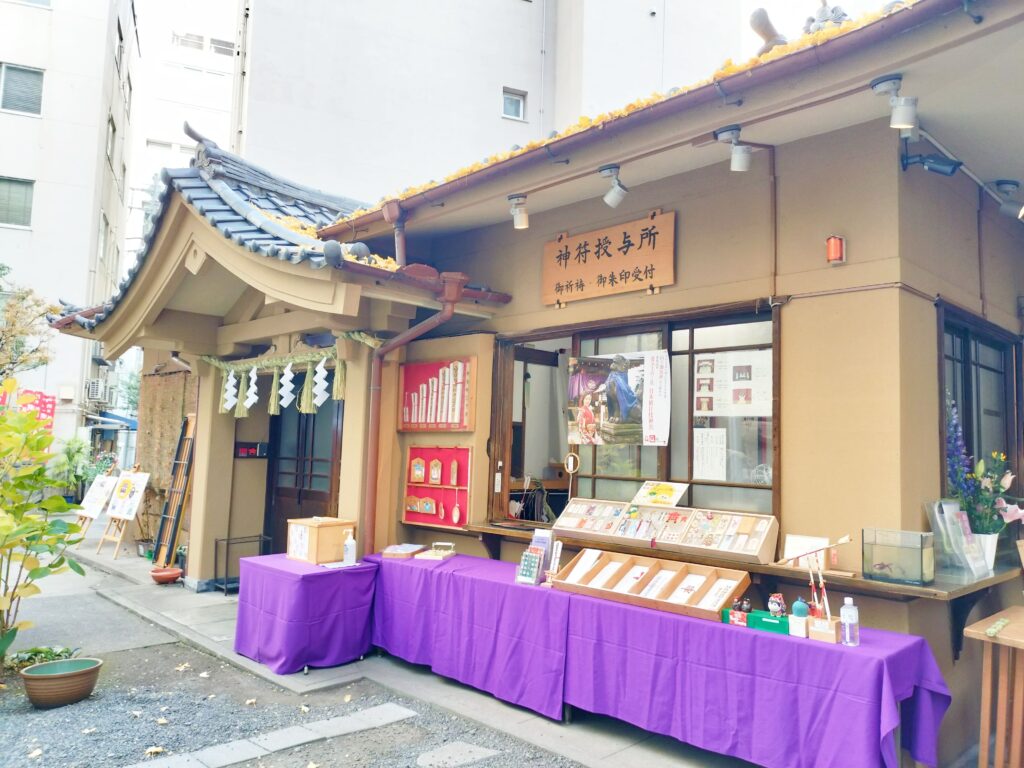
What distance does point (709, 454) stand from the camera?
5.57 meters

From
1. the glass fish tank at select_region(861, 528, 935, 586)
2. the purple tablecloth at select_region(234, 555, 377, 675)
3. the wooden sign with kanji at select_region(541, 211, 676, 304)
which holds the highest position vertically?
the wooden sign with kanji at select_region(541, 211, 676, 304)

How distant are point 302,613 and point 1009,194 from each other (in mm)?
6821

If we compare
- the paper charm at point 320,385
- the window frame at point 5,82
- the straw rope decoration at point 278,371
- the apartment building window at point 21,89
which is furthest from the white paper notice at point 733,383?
the apartment building window at point 21,89

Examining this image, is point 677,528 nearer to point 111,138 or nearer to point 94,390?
point 94,390

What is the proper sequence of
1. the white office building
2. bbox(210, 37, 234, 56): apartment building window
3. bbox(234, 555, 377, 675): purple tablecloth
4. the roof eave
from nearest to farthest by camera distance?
the roof eave < bbox(234, 555, 377, 675): purple tablecloth < the white office building < bbox(210, 37, 234, 56): apartment building window

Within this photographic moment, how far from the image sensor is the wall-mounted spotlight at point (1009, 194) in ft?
18.5

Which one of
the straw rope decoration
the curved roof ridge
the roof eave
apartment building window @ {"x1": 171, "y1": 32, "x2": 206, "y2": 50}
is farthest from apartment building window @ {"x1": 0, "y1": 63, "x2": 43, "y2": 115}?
the roof eave

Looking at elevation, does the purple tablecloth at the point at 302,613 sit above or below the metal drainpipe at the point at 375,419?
below

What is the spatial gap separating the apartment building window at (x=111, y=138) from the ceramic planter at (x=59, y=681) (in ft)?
80.0

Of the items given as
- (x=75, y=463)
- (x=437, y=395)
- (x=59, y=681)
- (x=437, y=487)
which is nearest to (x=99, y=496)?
(x=59, y=681)

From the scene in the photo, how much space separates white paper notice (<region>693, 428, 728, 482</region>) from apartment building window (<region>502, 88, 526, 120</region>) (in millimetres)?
16574

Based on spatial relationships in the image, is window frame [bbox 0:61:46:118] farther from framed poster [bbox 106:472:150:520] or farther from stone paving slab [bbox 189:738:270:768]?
stone paving slab [bbox 189:738:270:768]

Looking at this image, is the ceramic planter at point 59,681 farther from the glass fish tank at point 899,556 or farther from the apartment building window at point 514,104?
the apartment building window at point 514,104

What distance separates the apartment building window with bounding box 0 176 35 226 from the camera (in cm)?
2223
